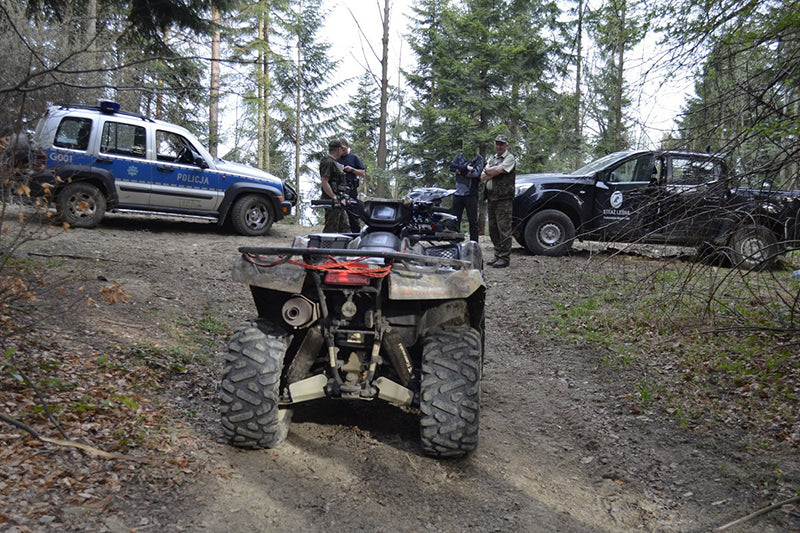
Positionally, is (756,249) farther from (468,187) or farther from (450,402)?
(468,187)

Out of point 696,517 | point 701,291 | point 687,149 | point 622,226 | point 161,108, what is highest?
point 161,108

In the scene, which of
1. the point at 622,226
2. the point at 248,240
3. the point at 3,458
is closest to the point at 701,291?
the point at 622,226

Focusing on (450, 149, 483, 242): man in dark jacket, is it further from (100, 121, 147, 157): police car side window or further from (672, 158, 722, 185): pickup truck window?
(100, 121, 147, 157): police car side window

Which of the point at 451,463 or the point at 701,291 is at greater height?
the point at 701,291

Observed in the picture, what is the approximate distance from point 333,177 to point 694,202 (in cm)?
562

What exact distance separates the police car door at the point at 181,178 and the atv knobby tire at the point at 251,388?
8252 millimetres

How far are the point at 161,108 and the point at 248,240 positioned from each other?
37.1 feet

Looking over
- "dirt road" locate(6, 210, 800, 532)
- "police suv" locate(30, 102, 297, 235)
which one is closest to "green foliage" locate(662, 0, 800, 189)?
"dirt road" locate(6, 210, 800, 532)

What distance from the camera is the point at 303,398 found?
402 cm

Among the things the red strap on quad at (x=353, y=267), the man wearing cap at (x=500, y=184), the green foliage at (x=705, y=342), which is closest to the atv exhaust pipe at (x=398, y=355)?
the red strap on quad at (x=353, y=267)

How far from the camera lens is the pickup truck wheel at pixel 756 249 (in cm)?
446

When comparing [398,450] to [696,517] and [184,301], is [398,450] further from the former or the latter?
[184,301]

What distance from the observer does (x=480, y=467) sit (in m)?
4.15

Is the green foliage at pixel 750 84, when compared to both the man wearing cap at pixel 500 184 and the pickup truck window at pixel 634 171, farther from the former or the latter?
the pickup truck window at pixel 634 171
